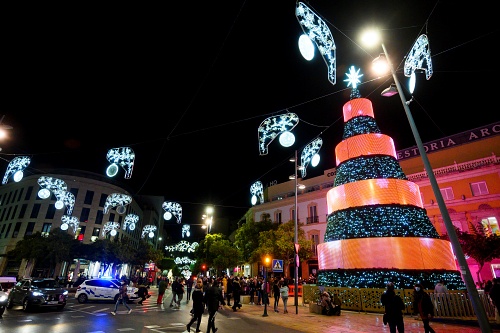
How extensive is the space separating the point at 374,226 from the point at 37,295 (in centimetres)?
1780

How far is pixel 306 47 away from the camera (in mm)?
9250

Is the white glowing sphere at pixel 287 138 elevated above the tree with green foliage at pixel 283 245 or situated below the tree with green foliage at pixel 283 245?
above

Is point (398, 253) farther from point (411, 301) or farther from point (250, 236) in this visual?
point (250, 236)

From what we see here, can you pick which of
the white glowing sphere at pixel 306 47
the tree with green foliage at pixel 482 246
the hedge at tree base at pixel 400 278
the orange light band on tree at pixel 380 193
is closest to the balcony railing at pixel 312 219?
the tree with green foliage at pixel 482 246

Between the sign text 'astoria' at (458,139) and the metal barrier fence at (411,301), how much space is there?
76.0 ft

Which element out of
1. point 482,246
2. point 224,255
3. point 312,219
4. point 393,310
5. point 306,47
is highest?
point 306,47

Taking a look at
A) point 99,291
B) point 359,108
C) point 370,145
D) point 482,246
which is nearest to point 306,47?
point 370,145

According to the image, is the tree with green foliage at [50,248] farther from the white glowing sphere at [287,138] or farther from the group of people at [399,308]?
the group of people at [399,308]

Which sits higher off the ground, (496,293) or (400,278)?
(400,278)

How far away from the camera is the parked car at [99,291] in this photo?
19.1 metres

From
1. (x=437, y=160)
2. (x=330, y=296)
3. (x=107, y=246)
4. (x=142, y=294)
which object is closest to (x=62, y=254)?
(x=107, y=246)

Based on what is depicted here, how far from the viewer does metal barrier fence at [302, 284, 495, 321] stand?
37.0ft

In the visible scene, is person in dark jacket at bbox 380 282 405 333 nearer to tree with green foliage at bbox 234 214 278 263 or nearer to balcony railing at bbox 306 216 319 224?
tree with green foliage at bbox 234 214 278 263

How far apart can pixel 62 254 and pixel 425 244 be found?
36659 mm
